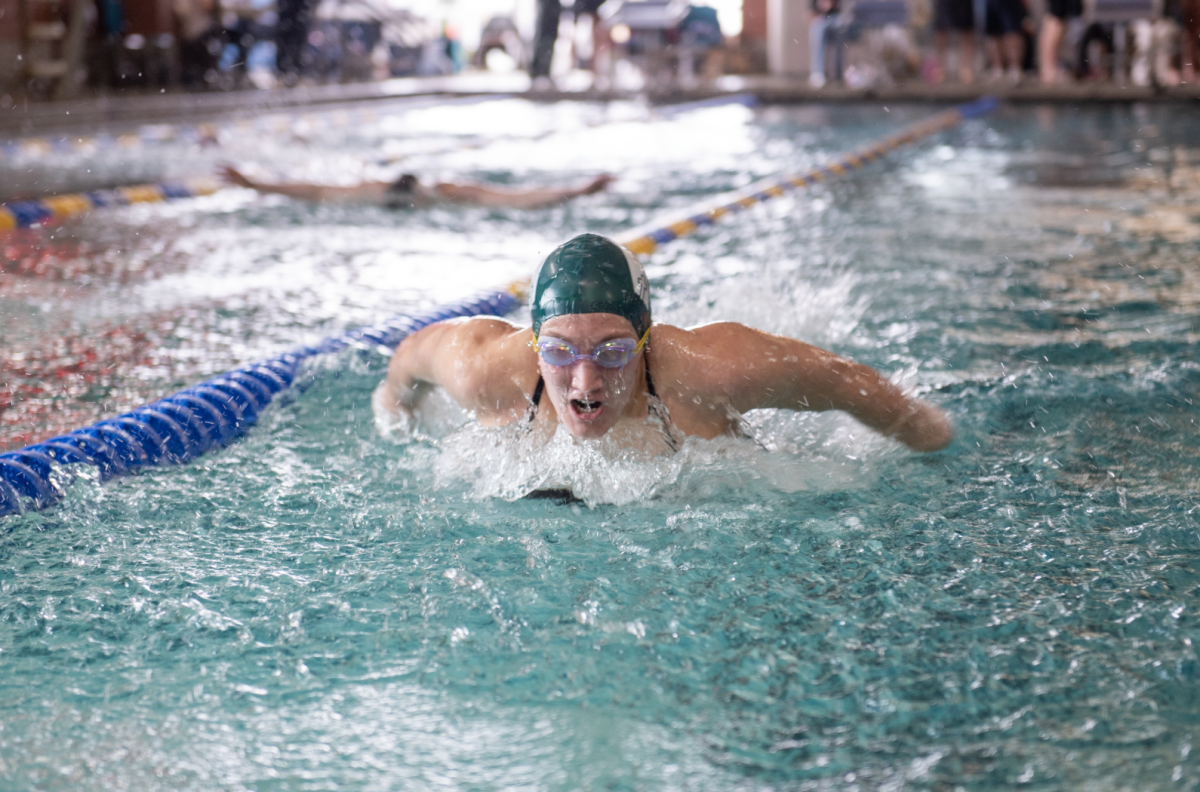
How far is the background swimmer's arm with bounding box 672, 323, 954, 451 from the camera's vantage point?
8.81ft

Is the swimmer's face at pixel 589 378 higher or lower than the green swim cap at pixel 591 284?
lower

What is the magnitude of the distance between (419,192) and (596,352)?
5.48 m

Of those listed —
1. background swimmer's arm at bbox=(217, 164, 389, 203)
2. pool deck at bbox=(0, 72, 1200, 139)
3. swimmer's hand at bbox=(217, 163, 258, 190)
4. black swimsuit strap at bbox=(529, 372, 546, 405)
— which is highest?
pool deck at bbox=(0, 72, 1200, 139)

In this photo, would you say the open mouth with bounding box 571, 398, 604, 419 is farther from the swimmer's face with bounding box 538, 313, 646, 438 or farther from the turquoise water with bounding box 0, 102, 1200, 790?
the turquoise water with bounding box 0, 102, 1200, 790

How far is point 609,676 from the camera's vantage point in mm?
2033

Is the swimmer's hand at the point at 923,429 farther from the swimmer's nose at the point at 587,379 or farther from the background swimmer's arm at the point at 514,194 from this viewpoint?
the background swimmer's arm at the point at 514,194

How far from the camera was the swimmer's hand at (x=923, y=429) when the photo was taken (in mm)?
2838

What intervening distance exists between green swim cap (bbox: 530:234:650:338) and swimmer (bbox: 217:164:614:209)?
4893mm

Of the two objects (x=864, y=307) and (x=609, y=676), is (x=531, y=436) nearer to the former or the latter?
(x=609, y=676)

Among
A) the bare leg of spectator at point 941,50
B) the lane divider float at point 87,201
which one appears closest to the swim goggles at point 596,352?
the lane divider float at point 87,201

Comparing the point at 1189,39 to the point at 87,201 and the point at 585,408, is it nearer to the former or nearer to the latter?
the point at 87,201

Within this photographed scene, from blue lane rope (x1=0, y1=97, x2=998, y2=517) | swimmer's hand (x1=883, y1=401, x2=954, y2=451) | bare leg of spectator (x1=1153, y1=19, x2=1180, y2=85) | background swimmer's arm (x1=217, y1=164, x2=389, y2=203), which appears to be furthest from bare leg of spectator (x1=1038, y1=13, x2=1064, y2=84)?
swimmer's hand (x1=883, y1=401, x2=954, y2=451)

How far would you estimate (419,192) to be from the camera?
7.70m

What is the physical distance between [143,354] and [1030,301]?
3.59 meters
